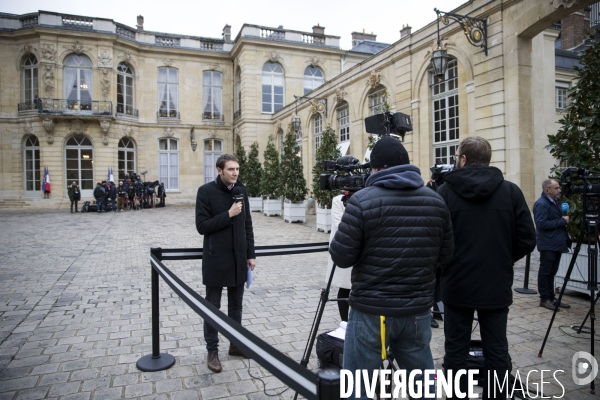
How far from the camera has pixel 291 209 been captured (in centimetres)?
1595

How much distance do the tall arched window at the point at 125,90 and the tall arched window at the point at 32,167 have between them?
19.2 ft

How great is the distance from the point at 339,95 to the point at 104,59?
17.5m

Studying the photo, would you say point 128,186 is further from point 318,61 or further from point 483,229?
point 483,229

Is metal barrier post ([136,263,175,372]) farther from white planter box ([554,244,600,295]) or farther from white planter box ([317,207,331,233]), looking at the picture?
A: white planter box ([317,207,331,233])

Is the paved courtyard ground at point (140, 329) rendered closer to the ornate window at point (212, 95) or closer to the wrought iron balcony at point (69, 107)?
the wrought iron balcony at point (69, 107)

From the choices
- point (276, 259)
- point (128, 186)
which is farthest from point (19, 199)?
point (276, 259)

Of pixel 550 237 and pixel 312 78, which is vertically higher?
pixel 312 78

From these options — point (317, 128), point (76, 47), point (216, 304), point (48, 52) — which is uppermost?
point (76, 47)

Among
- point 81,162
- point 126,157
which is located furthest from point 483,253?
point 126,157

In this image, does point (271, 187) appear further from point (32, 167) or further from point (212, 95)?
point (32, 167)

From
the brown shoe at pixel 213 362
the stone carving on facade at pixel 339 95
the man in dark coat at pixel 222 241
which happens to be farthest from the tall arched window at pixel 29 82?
the brown shoe at pixel 213 362

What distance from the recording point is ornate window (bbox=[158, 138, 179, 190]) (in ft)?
97.6

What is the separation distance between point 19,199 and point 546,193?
30.1m

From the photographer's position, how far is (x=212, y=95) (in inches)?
1214
